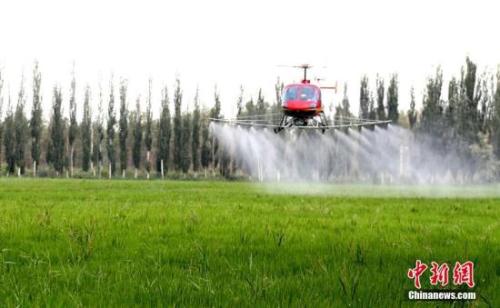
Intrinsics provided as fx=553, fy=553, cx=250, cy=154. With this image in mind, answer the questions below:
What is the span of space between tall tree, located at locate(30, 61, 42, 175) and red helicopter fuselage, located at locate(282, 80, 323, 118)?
48293mm

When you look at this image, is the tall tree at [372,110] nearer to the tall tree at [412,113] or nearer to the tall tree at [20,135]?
the tall tree at [412,113]

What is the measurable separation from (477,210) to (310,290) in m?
11.0

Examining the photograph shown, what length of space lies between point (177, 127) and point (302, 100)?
4865 cm

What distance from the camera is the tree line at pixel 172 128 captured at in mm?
66688

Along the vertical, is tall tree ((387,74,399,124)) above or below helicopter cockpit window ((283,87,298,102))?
above

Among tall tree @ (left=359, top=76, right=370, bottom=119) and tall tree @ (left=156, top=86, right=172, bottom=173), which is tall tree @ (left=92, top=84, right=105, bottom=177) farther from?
tall tree @ (left=359, top=76, right=370, bottom=119)

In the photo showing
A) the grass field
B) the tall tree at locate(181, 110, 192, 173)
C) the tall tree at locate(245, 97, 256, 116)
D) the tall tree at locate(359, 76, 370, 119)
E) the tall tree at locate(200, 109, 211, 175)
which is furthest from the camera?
the tall tree at locate(245, 97, 256, 116)

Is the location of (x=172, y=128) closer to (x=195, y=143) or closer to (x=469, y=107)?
(x=195, y=143)

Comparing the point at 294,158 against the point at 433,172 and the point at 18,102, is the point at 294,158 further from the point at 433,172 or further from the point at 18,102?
the point at 18,102

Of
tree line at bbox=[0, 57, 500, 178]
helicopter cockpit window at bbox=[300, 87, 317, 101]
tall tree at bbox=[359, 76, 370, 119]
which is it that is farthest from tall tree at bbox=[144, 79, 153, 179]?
helicopter cockpit window at bbox=[300, 87, 317, 101]

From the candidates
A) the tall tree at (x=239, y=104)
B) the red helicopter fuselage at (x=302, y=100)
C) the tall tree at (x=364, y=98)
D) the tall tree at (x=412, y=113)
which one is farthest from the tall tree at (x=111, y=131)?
the red helicopter fuselage at (x=302, y=100)

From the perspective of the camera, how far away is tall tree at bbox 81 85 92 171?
226ft

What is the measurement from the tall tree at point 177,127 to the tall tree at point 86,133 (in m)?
10.7

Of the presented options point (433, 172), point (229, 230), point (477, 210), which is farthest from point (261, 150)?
point (229, 230)
